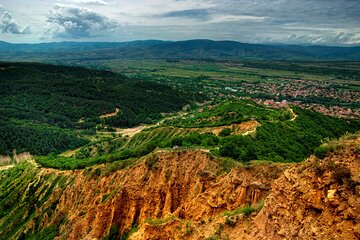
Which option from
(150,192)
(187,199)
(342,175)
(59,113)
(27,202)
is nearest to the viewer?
(342,175)

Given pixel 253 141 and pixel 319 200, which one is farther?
pixel 253 141

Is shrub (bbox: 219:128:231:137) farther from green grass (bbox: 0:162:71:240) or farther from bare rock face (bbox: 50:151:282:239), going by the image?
green grass (bbox: 0:162:71:240)

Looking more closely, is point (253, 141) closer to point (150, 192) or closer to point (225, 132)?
point (225, 132)

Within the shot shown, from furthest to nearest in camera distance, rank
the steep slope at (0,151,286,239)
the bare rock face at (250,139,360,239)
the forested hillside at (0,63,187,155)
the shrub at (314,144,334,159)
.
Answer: the forested hillside at (0,63,187,155) → the steep slope at (0,151,286,239) → the shrub at (314,144,334,159) → the bare rock face at (250,139,360,239)

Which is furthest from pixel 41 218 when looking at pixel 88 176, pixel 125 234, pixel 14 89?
pixel 14 89

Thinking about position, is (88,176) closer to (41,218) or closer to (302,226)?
(41,218)

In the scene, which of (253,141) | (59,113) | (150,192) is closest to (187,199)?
(150,192)

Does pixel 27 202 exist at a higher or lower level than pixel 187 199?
lower

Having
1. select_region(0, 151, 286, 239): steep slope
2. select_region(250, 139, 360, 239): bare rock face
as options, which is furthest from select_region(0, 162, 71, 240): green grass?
select_region(250, 139, 360, 239): bare rock face
